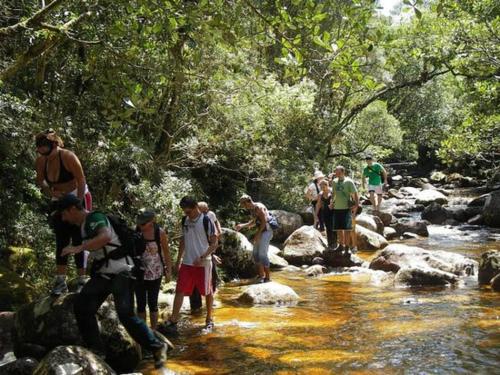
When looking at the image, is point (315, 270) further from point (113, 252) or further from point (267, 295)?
point (113, 252)

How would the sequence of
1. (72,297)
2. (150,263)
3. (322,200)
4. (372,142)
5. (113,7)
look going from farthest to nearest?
(372,142), (322,200), (113,7), (150,263), (72,297)

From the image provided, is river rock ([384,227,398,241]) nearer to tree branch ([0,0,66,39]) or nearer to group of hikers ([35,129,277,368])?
group of hikers ([35,129,277,368])

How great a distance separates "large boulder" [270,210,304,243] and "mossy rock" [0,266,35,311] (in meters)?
9.13

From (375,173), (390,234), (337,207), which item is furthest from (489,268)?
(390,234)

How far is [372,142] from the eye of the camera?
24297 mm

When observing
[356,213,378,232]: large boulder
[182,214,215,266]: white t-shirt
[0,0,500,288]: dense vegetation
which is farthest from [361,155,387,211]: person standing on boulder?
[182,214,215,266]: white t-shirt

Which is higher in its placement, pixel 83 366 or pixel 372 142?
pixel 372 142

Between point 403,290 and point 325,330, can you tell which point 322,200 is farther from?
point 325,330

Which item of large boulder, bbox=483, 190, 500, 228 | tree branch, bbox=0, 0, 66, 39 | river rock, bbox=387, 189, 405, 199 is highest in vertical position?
tree branch, bbox=0, 0, 66, 39

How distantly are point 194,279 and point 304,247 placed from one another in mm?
6333

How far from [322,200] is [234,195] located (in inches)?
156

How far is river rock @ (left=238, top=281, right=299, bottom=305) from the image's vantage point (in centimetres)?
897

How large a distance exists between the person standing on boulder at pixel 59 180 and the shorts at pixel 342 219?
7.26 meters

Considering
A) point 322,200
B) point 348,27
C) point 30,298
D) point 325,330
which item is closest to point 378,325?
point 325,330
